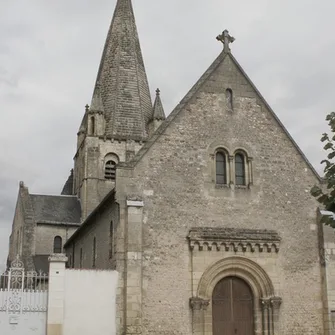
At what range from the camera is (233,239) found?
22109 mm

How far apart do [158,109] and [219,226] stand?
90.2ft

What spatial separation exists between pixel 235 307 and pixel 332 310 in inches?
151

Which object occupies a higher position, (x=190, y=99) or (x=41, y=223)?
(x=190, y=99)

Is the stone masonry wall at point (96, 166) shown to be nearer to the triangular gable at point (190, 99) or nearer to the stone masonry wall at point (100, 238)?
the stone masonry wall at point (100, 238)

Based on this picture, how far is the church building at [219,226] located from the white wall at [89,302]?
380 millimetres

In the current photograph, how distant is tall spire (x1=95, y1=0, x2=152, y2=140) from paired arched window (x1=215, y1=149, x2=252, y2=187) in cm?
2407

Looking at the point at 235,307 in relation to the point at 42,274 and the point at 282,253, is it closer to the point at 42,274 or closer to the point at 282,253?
the point at 282,253

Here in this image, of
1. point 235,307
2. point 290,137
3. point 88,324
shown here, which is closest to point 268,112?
point 290,137

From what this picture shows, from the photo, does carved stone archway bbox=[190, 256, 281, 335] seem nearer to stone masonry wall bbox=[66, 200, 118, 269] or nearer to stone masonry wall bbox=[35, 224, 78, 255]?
stone masonry wall bbox=[66, 200, 118, 269]

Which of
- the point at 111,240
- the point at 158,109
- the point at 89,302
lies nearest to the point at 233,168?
the point at 111,240

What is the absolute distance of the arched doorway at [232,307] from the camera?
21719 millimetres

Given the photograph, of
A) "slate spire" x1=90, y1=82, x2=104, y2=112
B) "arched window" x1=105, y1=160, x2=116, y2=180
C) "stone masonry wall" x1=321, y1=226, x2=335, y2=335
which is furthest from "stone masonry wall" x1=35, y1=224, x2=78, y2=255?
"stone masonry wall" x1=321, y1=226, x2=335, y2=335

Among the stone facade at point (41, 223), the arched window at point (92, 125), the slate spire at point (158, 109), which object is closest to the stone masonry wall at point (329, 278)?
the stone facade at point (41, 223)

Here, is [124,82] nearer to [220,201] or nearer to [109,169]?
[109,169]
